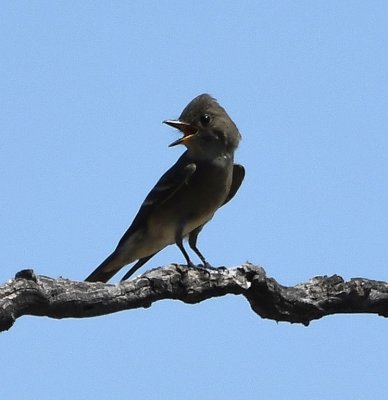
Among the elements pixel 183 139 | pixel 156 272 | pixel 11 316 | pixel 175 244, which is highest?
pixel 183 139

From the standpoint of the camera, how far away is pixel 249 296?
670 cm

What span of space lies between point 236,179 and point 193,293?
3960 mm

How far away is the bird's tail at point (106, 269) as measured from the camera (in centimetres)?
953

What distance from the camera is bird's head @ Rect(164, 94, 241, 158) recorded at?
9.64 meters

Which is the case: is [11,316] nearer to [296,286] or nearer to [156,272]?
[156,272]

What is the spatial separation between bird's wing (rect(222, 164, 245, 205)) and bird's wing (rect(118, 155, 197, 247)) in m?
0.57

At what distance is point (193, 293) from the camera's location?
20.7ft

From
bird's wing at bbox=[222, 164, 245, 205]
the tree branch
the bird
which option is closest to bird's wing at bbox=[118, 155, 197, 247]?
the bird

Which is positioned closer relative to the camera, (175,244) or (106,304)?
(106,304)

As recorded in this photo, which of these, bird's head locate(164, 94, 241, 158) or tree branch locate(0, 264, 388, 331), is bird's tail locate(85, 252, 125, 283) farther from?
tree branch locate(0, 264, 388, 331)

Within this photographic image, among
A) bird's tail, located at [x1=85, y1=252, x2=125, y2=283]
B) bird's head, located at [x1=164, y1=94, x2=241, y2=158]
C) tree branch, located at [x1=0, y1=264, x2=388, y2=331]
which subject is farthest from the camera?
bird's head, located at [x1=164, y1=94, x2=241, y2=158]

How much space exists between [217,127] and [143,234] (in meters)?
1.16

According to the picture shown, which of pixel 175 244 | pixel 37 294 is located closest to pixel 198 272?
pixel 37 294

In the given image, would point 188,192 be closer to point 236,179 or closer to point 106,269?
point 236,179
